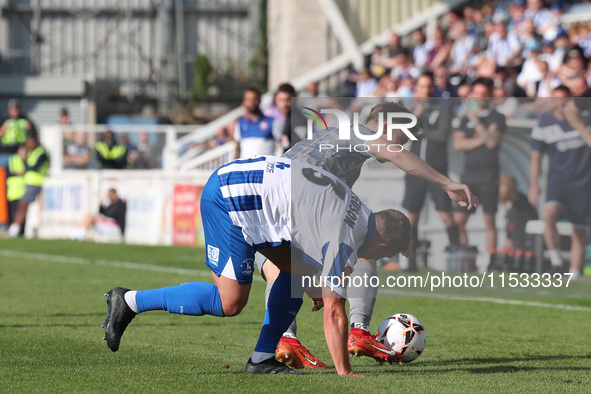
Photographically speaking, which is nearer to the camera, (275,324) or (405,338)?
(275,324)

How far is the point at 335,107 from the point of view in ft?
22.4

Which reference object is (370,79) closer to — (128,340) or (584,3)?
(584,3)

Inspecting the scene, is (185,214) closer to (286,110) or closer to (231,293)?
(286,110)

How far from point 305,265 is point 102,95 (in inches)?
1032

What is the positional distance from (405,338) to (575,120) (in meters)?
5.85

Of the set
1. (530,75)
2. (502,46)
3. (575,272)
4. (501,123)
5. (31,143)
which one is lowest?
(575,272)

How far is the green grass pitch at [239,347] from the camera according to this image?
18.3 feet

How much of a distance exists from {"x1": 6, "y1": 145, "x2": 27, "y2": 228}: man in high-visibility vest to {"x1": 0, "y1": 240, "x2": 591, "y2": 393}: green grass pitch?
28.8 feet

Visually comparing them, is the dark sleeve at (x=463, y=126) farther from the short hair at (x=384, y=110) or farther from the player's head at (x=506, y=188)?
the short hair at (x=384, y=110)

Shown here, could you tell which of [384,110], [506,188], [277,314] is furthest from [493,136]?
[277,314]

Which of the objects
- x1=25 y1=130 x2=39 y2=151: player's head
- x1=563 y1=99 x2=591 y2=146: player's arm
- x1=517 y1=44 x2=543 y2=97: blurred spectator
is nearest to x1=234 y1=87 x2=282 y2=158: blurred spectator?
x1=563 y1=99 x2=591 y2=146: player's arm

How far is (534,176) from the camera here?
38.0 ft

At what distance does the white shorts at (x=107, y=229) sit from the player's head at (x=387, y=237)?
1277 cm

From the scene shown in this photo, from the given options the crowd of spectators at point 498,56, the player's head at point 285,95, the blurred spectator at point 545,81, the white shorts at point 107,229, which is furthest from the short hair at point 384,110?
the white shorts at point 107,229
